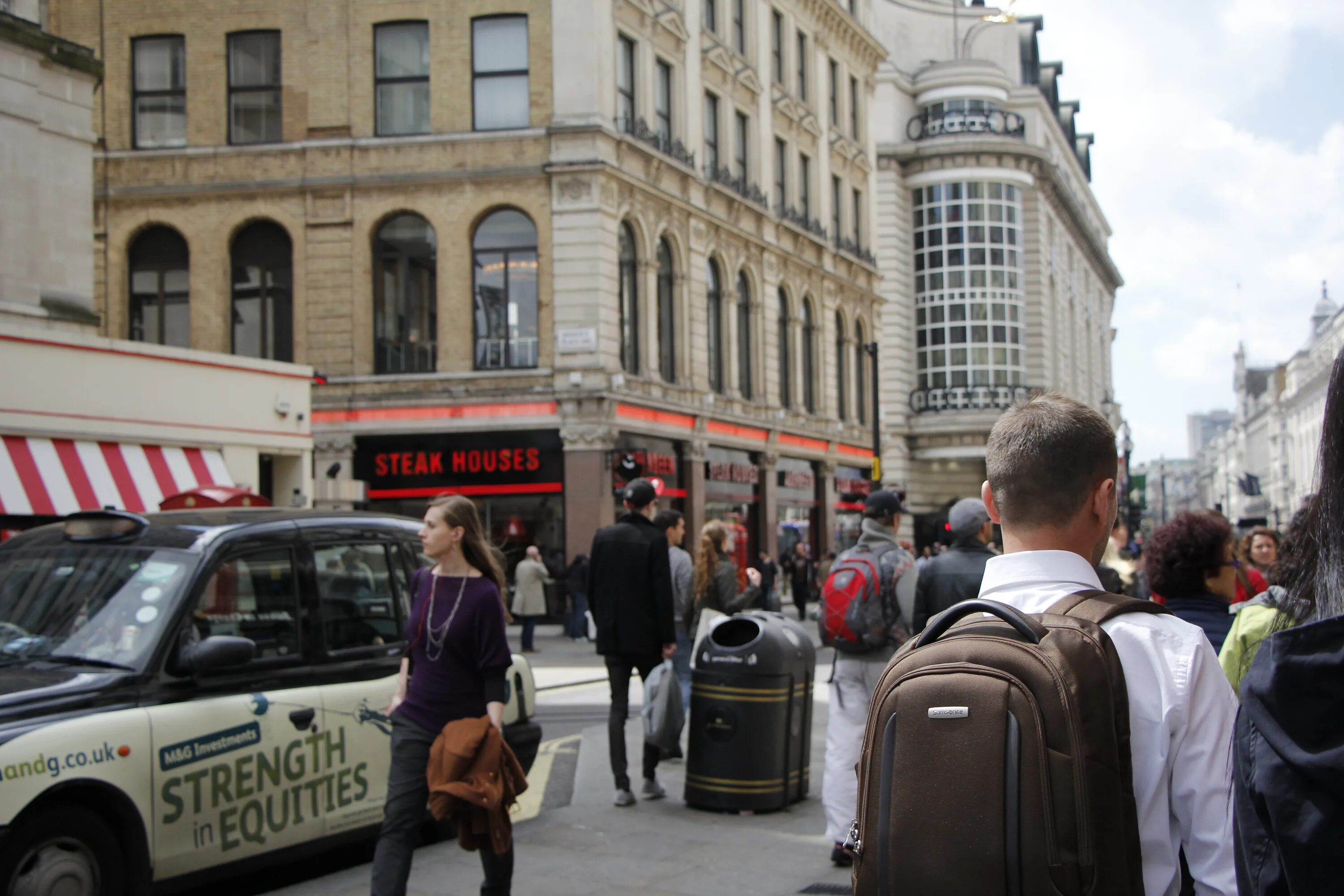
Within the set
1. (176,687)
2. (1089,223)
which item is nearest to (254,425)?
(176,687)

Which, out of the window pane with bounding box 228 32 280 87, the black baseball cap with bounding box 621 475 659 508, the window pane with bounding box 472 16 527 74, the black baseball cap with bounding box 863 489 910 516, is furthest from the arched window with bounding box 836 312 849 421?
the black baseball cap with bounding box 863 489 910 516

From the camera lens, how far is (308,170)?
2809 cm

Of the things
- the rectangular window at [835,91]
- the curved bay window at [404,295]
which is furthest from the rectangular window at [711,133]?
the rectangular window at [835,91]

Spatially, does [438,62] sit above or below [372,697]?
above

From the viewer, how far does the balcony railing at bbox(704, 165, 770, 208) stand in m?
33.1

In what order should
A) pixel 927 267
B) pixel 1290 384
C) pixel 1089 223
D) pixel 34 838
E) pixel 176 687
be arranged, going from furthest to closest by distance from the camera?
pixel 1290 384 → pixel 1089 223 → pixel 927 267 → pixel 176 687 → pixel 34 838

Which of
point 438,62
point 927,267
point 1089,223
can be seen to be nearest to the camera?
point 438,62

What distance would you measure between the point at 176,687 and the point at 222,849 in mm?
794

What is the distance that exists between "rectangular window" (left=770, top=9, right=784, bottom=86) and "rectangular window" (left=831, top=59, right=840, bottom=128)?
13.5 feet

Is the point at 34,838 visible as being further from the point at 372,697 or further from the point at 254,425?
the point at 254,425

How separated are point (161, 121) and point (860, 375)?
2354cm

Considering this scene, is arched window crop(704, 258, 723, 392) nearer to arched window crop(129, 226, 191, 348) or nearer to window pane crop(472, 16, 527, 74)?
window pane crop(472, 16, 527, 74)

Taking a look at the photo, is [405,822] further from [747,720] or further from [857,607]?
[747,720]

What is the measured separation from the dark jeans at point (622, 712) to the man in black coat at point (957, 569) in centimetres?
247
